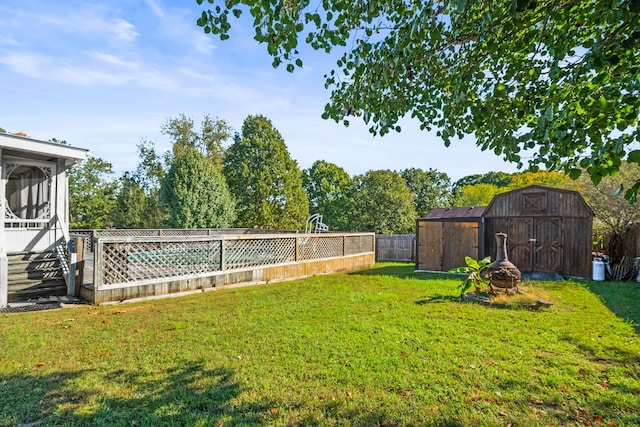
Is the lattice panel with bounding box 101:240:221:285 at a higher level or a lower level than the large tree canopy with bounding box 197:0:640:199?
lower

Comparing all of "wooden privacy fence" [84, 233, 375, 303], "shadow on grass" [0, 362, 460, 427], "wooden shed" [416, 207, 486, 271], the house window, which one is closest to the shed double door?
"wooden shed" [416, 207, 486, 271]

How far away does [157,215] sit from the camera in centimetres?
2298

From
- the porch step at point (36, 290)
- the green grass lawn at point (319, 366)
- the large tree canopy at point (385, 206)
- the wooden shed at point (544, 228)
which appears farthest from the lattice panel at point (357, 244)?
the large tree canopy at point (385, 206)

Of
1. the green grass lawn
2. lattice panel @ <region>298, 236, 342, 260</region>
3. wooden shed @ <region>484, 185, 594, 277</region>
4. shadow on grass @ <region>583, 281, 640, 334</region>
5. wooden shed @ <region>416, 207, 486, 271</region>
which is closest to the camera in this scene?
the green grass lawn

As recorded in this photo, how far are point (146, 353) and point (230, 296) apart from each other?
3.45 m

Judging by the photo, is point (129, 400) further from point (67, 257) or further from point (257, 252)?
point (67, 257)

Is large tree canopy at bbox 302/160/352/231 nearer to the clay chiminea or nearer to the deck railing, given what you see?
the deck railing

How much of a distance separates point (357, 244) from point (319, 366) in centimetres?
1039

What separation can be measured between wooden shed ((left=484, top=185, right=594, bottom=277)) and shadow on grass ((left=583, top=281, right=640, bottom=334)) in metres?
1.29

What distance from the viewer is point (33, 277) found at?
709cm

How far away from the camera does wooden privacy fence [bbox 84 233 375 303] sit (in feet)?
20.7

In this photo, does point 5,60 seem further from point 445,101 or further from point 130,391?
point 445,101

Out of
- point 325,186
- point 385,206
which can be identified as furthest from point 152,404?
point 325,186

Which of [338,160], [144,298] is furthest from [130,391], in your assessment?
[338,160]
